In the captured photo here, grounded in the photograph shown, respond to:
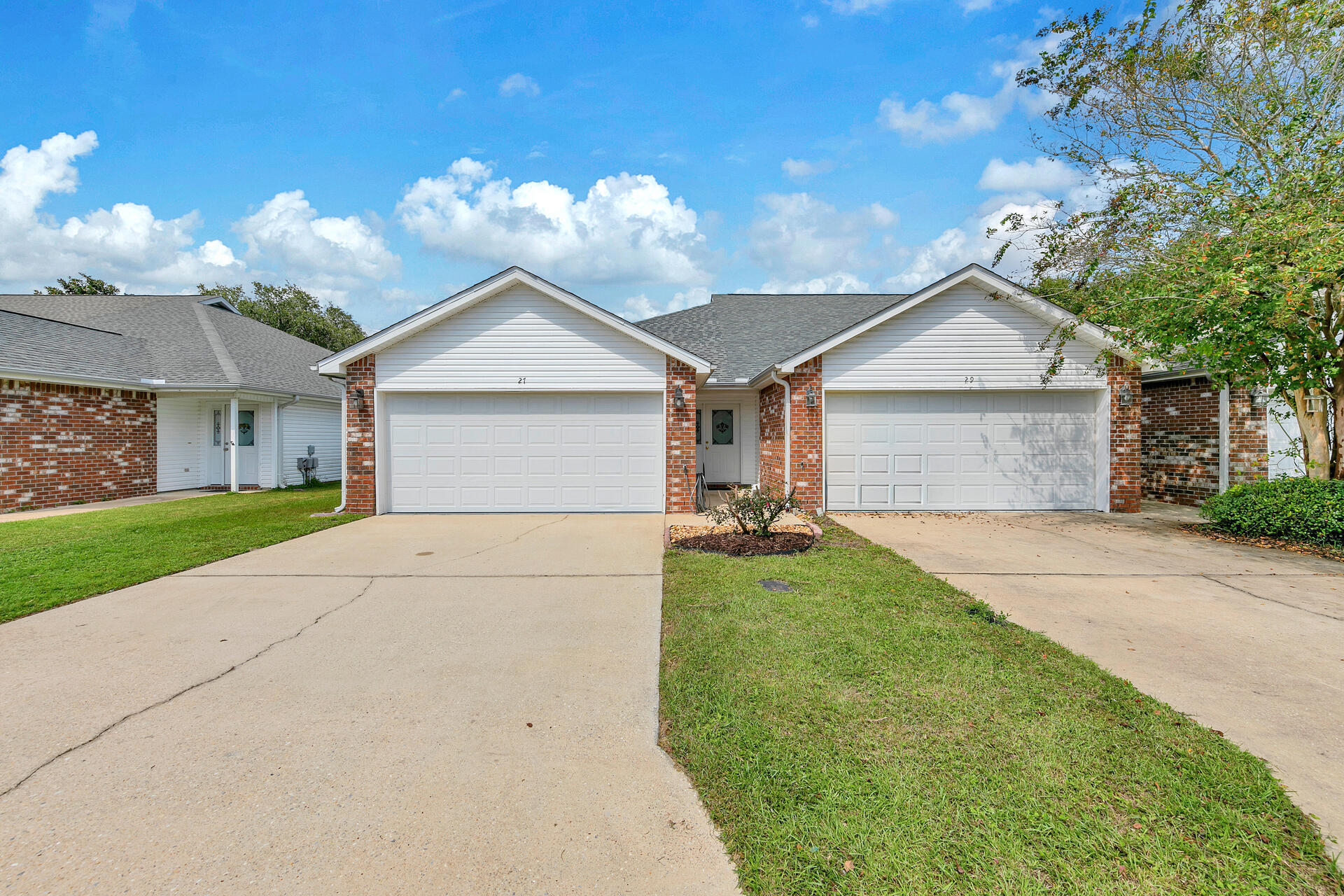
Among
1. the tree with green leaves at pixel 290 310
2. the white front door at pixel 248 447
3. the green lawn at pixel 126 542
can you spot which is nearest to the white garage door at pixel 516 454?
the green lawn at pixel 126 542

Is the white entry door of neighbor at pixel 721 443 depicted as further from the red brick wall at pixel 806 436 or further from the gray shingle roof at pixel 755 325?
the red brick wall at pixel 806 436

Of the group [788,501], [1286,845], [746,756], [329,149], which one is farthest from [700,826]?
[329,149]

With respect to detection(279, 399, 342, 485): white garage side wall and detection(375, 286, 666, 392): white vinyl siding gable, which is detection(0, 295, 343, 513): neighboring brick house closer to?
detection(279, 399, 342, 485): white garage side wall

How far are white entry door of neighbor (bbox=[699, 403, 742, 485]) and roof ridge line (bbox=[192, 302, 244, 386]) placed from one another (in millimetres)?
11802

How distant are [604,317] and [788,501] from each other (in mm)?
5179

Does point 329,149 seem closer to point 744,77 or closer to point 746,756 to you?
point 744,77

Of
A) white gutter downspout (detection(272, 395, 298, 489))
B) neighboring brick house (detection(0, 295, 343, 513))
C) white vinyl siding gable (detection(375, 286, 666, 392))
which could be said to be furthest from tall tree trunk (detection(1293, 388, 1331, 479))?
white gutter downspout (detection(272, 395, 298, 489))

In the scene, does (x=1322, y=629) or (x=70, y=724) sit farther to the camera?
(x=1322, y=629)

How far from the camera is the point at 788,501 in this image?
7.57m

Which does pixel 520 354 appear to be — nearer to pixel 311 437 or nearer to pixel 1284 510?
pixel 311 437

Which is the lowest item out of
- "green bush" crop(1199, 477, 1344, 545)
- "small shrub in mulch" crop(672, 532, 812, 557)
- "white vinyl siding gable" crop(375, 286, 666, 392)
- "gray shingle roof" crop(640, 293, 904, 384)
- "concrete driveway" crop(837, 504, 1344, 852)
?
"concrete driveway" crop(837, 504, 1344, 852)

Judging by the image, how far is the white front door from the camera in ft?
50.1

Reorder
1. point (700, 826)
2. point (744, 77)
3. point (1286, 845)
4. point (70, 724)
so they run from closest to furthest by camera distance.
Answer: point (1286, 845) < point (700, 826) < point (70, 724) < point (744, 77)

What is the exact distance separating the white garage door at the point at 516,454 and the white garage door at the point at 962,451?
12.4ft
